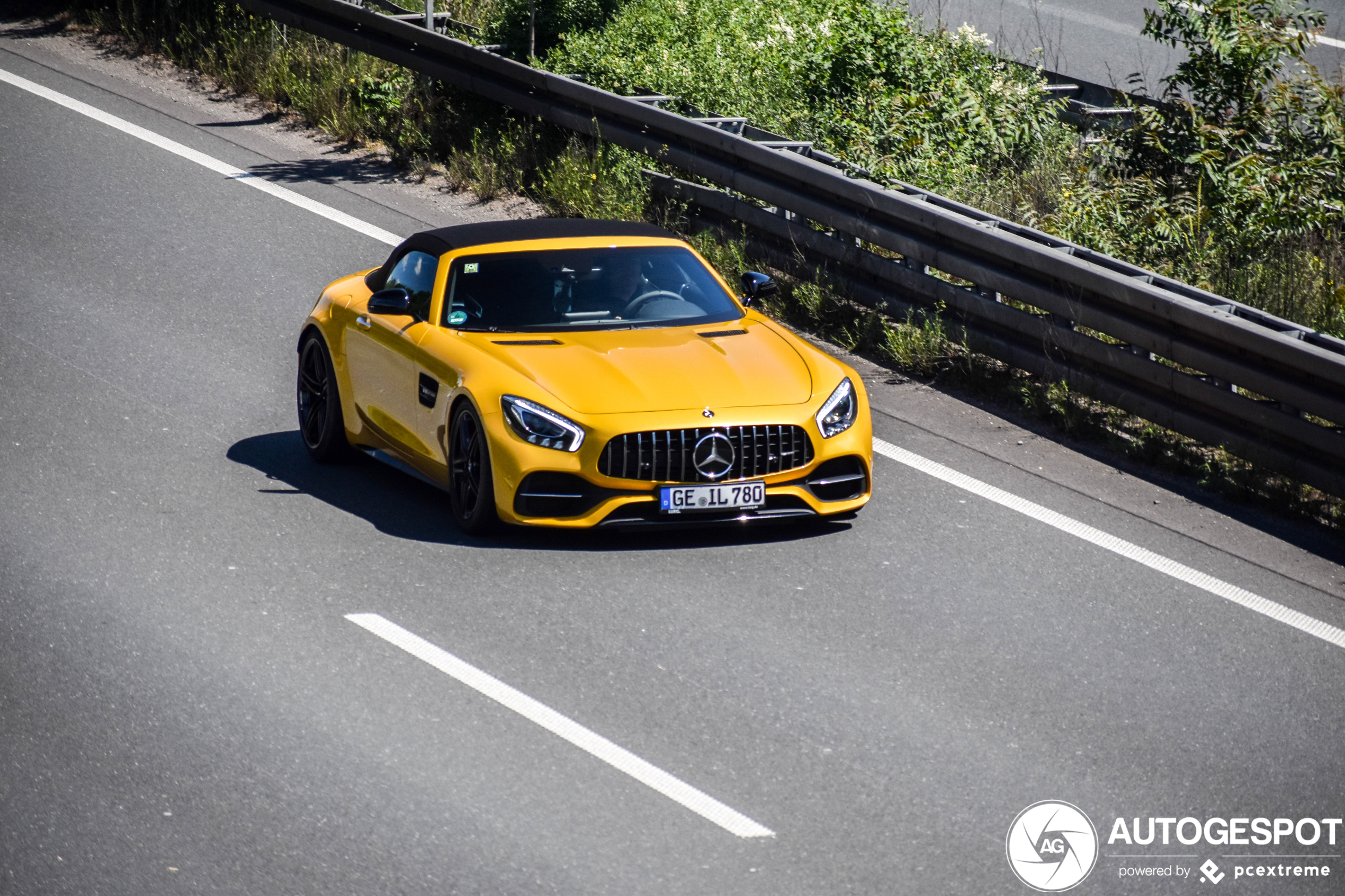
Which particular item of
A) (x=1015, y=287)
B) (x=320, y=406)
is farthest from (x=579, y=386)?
(x=1015, y=287)

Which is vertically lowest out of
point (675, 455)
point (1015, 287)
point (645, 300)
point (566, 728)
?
point (566, 728)

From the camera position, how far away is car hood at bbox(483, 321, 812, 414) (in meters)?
8.23

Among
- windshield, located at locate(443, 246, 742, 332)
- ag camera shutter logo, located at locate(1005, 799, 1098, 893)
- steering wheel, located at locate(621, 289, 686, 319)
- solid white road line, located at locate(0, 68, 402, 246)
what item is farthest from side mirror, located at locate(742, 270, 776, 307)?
solid white road line, located at locate(0, 68, 402, 246)

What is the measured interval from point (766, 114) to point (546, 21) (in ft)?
8.32

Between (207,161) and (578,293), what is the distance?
25.2ft

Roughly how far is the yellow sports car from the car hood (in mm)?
11

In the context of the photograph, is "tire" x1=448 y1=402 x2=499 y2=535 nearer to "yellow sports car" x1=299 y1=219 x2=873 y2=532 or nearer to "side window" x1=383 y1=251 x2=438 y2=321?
"yellow sports car" x1=299 y1=219 x2=873 y2=532

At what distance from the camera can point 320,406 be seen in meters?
9.90

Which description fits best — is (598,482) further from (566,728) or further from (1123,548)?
(1123,548)

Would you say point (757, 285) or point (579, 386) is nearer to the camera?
A: point (579, 386)

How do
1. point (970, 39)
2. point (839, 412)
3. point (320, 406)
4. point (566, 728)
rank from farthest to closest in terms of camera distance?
point (970, 39)
point (320, 406)
point (839, 412)
point (566, 728)

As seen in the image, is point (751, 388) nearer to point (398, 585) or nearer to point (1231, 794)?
point (398, 585)

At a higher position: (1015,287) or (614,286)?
(614,286)

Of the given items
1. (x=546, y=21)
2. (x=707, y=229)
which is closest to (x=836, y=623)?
(x=707, y=229)
